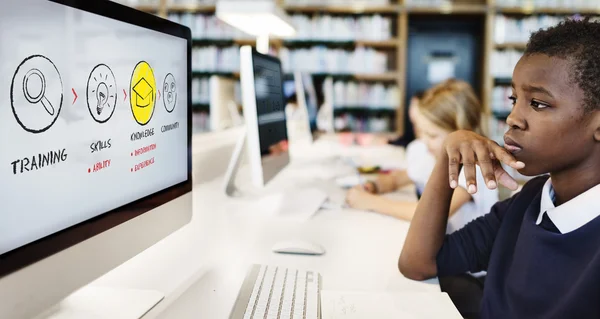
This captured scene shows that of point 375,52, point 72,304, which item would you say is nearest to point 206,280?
point 72,304

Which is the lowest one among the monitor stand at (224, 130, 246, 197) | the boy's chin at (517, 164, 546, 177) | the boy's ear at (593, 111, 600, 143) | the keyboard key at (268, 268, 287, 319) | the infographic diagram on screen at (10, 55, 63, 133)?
the keyboard key at (268, 268, 287, 319)

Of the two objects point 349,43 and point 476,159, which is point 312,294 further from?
point 349,43

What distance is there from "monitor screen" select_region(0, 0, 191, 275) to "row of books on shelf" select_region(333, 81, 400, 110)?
12.9 feet

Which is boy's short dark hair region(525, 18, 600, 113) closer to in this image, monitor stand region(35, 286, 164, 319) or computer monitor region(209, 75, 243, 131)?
monitor stand region(35, 286, 164, 319)

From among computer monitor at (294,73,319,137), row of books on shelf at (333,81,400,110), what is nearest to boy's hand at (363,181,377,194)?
computer monitor at (294,73,319,137)

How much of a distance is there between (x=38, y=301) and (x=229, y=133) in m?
1.77

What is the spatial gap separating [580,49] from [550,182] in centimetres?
23

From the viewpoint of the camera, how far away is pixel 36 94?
1.81 ft

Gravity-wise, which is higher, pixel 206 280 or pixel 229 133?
pixel 229 133

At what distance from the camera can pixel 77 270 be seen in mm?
633

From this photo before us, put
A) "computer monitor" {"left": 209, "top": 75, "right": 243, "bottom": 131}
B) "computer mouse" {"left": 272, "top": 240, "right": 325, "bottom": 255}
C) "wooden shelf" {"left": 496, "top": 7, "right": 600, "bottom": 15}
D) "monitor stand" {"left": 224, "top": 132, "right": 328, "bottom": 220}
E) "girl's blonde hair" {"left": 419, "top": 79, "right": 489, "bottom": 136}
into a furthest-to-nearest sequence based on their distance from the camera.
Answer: "wooden shelf" {"left": 496, "top": 7, "right": 600, "bottom": 15} < "computer monitor" {"left": 209, "top": 75, "right": 243, "bottom": 131} < "girl's blonde hair" {"left": 419, "top": 79, "right": 489, "bottom": 136} < "monitor stand" {"left": 224, "top": 132, "right": 328, "bottom": 220} < "computer mouse" {"left": 272, "top": 240, "right": 325, "bottom": 255}

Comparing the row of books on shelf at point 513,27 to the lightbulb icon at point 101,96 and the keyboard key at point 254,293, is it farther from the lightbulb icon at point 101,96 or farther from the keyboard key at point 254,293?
the lightbulb icon at point 101,96

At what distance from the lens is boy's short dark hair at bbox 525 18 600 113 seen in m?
0.79

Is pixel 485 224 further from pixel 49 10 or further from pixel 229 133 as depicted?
pixel 229 133
